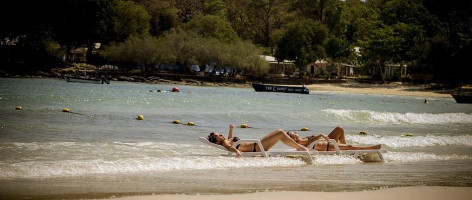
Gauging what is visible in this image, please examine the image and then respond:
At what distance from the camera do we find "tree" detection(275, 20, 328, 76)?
224 feet

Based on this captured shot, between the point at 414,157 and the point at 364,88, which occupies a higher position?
the point at 414,157

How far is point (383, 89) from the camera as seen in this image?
6303 cm

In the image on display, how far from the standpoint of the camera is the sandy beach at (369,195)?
325 inches

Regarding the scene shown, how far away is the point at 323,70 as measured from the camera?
81688mm

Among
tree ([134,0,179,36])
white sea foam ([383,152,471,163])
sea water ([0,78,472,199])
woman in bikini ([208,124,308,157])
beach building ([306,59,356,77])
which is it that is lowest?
white sea foam ([383,152,471,163])

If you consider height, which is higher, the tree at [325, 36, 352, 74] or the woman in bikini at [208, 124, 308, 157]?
the tree at [325, 36, 352, 74]

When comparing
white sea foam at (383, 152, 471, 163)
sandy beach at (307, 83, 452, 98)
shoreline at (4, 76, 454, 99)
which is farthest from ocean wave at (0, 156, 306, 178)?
sandy beach at (307, 83, 452, 98)

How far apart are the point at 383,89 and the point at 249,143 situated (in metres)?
53.4

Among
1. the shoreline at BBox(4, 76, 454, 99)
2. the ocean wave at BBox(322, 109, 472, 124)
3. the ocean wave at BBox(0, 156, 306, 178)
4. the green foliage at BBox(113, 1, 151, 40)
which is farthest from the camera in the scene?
the green foliage at BBox(113, 1, 151, 40)

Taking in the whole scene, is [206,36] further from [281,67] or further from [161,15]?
[281,67]

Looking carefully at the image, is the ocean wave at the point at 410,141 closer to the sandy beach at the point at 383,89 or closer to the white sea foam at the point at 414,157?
the white sea foam at the point at 414,157

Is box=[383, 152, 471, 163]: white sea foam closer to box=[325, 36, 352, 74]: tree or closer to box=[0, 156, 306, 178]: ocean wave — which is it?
box=[0, 156, 306, 178]: ocean wave

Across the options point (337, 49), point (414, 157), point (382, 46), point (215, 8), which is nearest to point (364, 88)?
point (382, 46)

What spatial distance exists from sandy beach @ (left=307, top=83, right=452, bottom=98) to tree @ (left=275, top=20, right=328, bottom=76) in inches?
151
